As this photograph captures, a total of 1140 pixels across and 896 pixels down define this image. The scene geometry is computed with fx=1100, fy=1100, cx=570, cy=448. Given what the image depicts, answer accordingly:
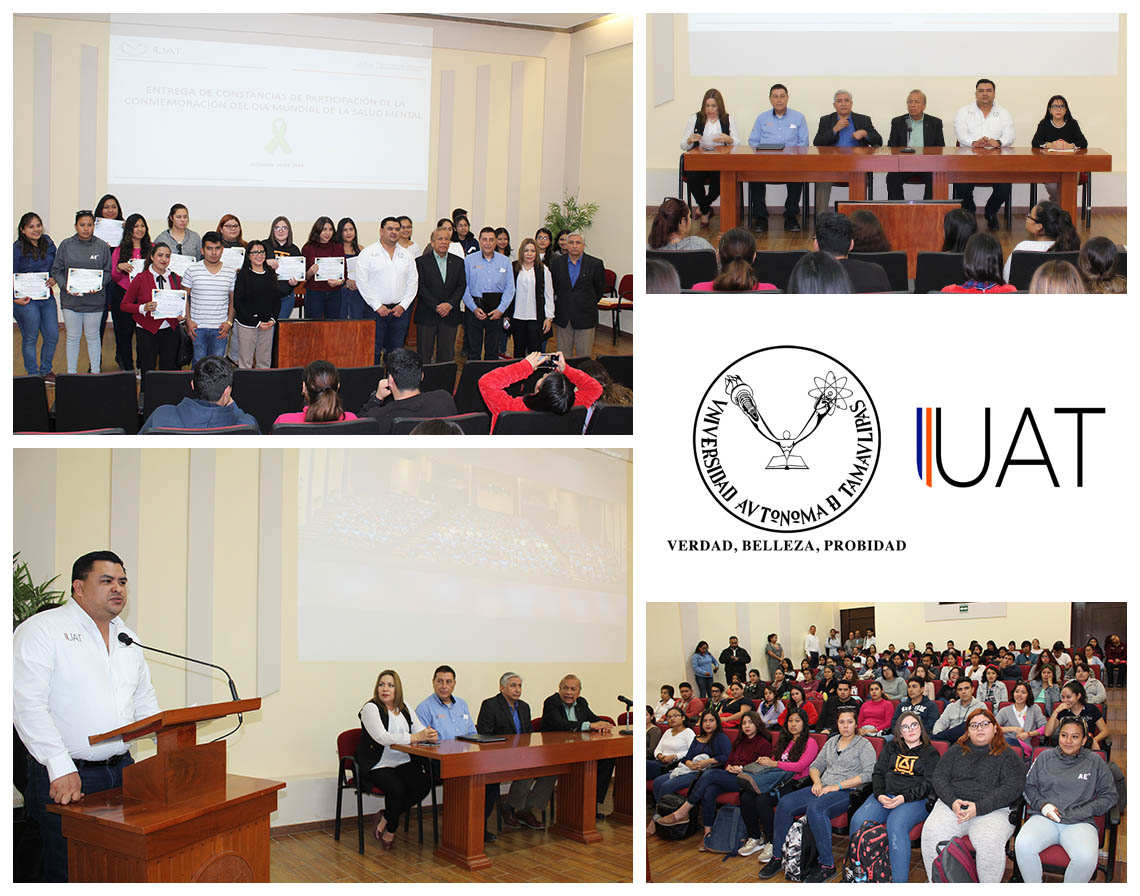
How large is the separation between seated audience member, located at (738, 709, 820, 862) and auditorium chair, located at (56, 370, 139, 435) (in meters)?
3.39

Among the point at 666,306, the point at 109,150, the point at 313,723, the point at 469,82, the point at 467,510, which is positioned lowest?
the point at 313,723

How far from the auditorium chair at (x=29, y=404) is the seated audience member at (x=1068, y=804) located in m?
4.46

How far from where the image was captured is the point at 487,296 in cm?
749

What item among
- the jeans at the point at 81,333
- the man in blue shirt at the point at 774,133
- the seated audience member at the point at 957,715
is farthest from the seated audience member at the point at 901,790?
the jeans at the point at 81,333

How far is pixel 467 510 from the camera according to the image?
7.21 metres

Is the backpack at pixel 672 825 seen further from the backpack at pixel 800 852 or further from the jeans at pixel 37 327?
the jeans at pixel 37 327

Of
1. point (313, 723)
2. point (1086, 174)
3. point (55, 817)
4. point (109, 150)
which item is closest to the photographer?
point (55, 817)

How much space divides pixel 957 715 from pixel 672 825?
1613mm

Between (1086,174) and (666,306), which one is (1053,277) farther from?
(1086,174)

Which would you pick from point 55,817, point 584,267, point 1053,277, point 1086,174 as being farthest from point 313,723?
point 1086,174

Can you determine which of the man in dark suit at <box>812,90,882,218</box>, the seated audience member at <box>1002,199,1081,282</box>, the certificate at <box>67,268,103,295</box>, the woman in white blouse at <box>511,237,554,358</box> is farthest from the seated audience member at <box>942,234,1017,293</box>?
the certificate at <box>67,268,103,295</box>

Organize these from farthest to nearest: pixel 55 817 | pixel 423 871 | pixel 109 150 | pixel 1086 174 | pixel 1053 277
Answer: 1. pixel 109 150
2. pixel 1086 174
3. pixel 423 871
4. pixel 1053 277
5. pixel 55 817

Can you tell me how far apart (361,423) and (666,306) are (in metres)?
1.23

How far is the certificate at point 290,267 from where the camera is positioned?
6.98 metres
